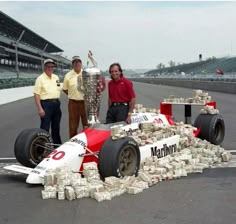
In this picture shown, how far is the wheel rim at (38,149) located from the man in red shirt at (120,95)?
4.13ft

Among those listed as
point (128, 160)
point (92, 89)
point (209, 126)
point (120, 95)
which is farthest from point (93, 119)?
point (209, 126)

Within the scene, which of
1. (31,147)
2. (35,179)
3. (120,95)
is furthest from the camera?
(120,95)

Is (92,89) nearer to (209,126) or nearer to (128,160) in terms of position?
(128,160)

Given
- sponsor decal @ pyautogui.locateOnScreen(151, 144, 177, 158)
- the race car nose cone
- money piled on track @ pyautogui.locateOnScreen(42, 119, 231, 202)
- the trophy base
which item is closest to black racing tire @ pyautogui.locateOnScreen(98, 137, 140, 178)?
money piled on track @ pyautogui.locateOnScreen(42, 119, 231, 202)

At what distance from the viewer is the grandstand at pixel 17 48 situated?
44.8m

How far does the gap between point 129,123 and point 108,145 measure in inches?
51.6

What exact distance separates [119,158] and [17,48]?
5001 cm

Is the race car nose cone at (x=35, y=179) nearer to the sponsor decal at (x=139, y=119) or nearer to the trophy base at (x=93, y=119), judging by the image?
the trophy base at (x=93, y=119)

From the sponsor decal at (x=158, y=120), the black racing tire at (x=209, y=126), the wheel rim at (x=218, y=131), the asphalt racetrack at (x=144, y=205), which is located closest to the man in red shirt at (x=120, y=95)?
the sponsor decal at (x=158, y=120)

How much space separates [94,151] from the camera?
6.64 metres

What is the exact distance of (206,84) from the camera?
1694 inches

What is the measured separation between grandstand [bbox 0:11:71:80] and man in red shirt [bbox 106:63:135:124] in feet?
87.4

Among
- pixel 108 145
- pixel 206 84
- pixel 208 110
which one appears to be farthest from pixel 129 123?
pixel 206 84

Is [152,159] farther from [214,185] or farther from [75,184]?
[75,184]
